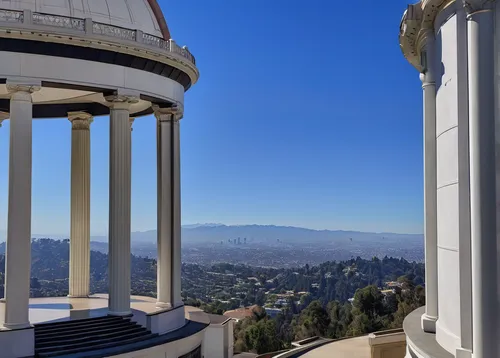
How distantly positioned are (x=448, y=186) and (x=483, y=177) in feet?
12.3

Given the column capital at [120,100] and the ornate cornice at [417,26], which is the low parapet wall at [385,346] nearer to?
the ornate cornice at [417,26]

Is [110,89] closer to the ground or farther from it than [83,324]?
farther from it

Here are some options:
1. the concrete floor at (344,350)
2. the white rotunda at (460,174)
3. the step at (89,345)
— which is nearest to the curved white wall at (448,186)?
the white rotunda at (460,174)

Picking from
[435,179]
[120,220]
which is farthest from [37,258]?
[435,179]

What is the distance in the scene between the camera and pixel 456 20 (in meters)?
16.9

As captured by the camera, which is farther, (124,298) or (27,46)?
(124,298)

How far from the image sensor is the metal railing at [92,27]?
26.6 metres

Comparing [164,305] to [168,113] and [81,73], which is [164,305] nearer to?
[168,113]

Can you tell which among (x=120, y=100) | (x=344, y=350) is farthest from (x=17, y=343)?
(x=344, y=350)

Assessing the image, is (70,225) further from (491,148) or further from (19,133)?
(491,148)

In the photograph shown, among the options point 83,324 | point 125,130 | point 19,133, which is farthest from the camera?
point 125,130

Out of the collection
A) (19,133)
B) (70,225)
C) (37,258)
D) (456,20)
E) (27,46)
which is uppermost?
(27,46)

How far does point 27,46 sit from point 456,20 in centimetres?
1859

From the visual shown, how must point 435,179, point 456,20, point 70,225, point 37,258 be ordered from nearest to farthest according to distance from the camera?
1. point 456,20
2. point 435,179
3. point 70,225
4. point 37,258
